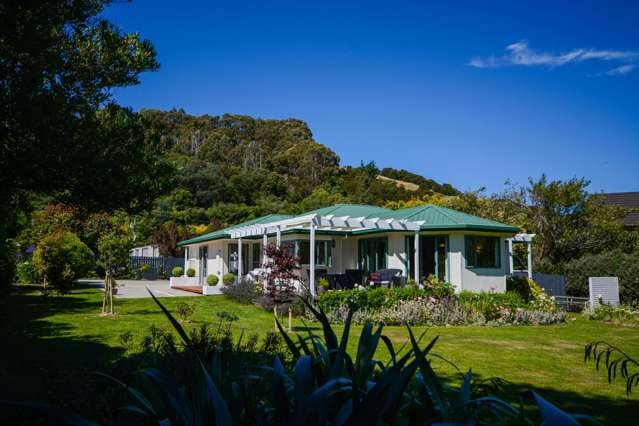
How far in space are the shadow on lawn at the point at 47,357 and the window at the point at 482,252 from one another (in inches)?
531

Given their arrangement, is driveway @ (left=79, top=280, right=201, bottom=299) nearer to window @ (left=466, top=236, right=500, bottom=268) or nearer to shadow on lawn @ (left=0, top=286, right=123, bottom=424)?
shadow on lawn @ (left=0, top=286, right=123, bottom=424)

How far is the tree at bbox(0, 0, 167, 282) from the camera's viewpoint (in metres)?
4.87

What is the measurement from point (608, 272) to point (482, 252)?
7.35 m

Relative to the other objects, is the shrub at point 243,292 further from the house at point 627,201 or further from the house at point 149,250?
the house at point 627,201

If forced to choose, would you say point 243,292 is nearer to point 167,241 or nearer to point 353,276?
point 353,276

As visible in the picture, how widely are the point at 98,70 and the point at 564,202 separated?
87.2 feet

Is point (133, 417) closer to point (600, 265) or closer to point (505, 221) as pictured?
point (600, 265)

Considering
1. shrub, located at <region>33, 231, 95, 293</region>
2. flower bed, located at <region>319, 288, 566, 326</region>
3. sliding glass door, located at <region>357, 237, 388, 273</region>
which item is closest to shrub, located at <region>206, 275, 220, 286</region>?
shrub, located at <region>33, 231, 95, 293</region>

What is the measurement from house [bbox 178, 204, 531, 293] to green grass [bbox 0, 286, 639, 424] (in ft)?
11.5

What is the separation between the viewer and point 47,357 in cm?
766

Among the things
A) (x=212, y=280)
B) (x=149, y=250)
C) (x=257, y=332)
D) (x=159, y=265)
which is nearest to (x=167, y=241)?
(x=149, y=250)

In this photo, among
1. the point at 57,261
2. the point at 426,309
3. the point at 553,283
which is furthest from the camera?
the point at 553,283

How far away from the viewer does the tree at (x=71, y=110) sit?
487 cm

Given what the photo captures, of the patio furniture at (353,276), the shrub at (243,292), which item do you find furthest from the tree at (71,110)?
the patio furniture at (353,276)
